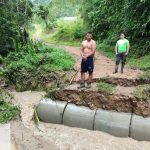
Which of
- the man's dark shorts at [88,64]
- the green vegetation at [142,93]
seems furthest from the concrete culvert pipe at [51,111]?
the green vegetation at [142,93]

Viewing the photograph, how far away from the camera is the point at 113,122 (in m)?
9.94

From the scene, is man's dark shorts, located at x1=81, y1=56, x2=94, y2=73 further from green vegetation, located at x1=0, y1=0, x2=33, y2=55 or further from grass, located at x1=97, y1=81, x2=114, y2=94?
green vegetation, located at x1=0, y1=0, x2=33, y2=55

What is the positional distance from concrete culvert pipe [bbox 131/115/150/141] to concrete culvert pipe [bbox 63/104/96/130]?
1.27 metres

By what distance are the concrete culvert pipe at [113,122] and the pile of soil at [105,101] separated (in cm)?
26

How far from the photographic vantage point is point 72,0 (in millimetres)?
36438

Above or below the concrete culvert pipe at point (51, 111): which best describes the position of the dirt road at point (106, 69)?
above

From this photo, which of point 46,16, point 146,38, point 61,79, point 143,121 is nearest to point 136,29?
point 146,38

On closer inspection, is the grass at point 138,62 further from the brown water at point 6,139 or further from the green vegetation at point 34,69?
the brown water at point 6,139

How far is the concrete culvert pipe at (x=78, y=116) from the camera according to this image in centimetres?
1030

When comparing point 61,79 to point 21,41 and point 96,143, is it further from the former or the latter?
point 21,41

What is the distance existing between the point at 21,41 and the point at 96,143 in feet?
43.8

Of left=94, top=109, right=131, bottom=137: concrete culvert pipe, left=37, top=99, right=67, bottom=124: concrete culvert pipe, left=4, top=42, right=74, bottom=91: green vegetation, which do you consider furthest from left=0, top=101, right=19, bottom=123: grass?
left=4, top=42, right=74, bottom=91: green vegetation

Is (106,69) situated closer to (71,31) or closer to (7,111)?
(7,111)

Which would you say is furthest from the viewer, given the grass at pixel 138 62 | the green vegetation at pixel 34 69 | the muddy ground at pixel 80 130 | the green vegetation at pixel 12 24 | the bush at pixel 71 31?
the bush at pixel 71 31
